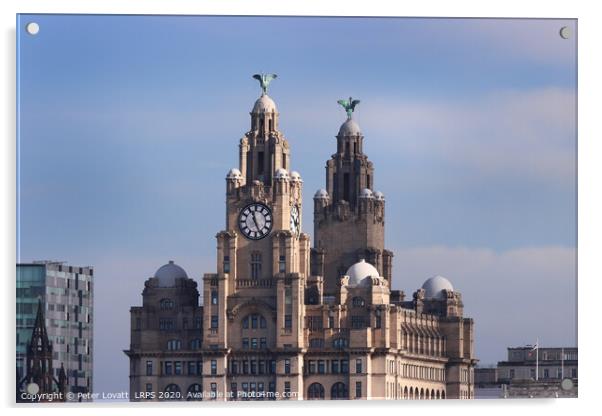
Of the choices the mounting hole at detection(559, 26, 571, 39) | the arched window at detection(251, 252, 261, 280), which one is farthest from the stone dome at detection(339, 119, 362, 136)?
the mounting hole at detection(559, 26, 571, 39)

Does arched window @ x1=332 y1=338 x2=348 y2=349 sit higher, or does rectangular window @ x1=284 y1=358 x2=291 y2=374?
arched window @ x1=332 y1=338 x2=348 y2=349

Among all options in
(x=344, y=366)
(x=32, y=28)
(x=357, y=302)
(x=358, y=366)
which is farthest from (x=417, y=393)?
(x=32, y=28)

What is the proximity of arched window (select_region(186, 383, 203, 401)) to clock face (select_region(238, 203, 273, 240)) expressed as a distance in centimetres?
493

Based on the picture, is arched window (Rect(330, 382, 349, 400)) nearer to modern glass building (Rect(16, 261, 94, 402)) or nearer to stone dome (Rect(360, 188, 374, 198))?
stone dome (Rect(360, 188, 374, 198))

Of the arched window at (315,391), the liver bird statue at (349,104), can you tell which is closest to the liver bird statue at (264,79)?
the liver bird statue at (349,104)

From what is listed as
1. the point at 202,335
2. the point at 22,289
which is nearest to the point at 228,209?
the point at 202,335

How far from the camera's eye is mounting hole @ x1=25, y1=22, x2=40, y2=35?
70438mm

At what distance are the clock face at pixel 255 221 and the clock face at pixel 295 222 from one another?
26.3 inches

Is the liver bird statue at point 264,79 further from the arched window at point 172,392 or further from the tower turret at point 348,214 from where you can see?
the tower turret at point 348,214

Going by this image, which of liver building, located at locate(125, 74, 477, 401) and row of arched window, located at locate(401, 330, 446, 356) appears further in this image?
row of arched window, located at locate(401, 330, 446, 356)

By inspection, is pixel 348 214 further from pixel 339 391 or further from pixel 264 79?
pixel 264 79

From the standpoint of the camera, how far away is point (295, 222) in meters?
94.1

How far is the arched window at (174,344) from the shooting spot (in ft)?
307
